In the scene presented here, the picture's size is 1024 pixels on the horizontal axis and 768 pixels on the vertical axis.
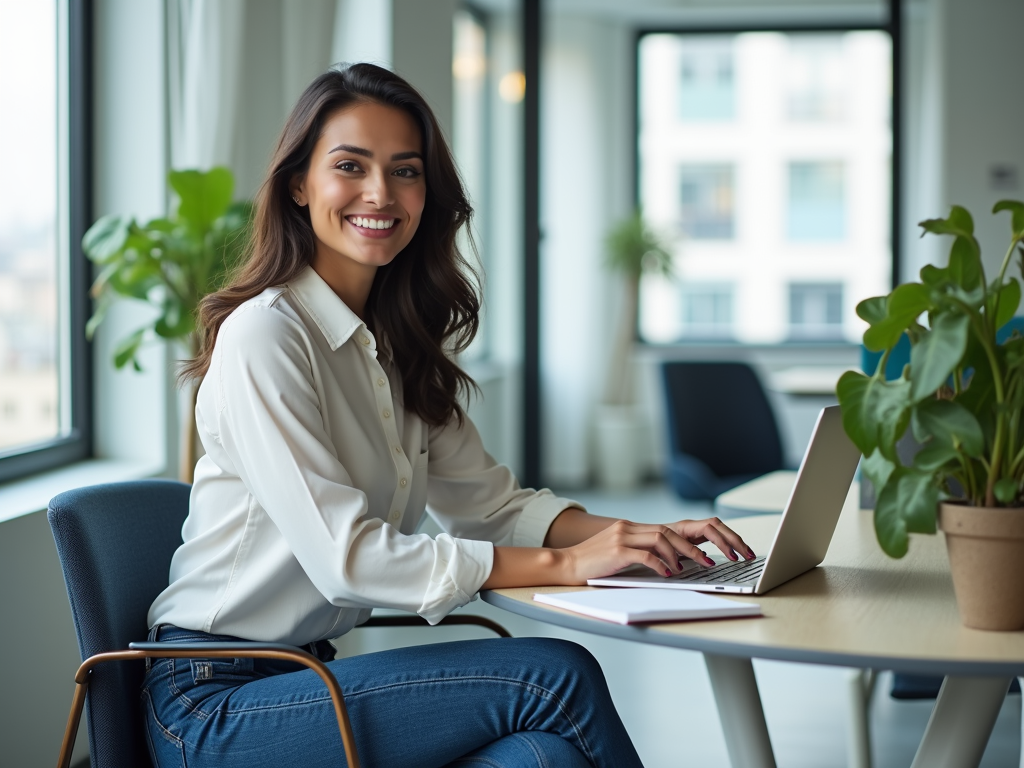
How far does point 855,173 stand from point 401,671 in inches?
286

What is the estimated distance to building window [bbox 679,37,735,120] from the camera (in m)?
8.05

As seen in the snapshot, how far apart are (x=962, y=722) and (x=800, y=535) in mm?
395

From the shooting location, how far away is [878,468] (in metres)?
1.23

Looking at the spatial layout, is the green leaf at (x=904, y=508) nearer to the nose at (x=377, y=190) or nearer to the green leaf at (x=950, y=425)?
the green leaf at (x=950, y=425)

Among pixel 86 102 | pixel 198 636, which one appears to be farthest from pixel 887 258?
pixel 198 636

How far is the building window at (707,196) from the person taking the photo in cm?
812

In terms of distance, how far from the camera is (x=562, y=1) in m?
7.30

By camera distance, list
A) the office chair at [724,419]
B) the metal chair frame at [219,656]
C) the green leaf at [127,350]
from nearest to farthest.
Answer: the metal chair frame at [219,656], the green leaf at [127,350], the office chair at [724,419]

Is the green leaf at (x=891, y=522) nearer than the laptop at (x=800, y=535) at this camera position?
Yes

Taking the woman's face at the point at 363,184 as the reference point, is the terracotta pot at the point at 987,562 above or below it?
below

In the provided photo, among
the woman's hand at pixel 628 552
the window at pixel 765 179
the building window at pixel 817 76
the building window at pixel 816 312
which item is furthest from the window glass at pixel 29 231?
the building window at pixel 817 76

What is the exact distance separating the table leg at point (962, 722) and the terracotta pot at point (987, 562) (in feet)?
1.16

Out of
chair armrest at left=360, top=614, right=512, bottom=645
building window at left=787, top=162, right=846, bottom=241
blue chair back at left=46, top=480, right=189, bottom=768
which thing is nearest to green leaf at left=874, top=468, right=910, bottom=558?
chair armrest at left=360, top=614, right=512, bottom=645

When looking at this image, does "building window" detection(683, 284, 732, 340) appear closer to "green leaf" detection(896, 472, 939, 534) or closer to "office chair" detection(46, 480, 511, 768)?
"office chair" detection(46, 480, 511, 768)
